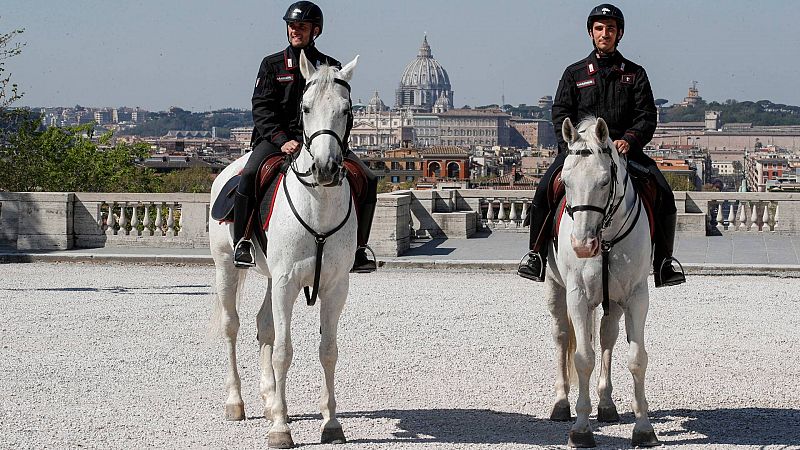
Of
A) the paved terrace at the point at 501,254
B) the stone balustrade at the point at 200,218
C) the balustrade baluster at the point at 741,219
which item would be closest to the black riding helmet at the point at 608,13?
the paved terrace at the point at 501,254

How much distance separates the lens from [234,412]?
9.12m

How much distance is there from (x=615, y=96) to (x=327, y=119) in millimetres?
2254

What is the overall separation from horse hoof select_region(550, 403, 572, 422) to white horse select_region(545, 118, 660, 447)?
0.68m

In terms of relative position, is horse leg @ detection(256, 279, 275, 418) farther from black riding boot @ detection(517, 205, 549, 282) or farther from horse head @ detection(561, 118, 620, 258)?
horse head @ detection(561, 118, 620, 258)

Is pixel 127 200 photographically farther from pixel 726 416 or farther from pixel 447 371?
pixel 726 416

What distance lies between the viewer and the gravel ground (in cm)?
862

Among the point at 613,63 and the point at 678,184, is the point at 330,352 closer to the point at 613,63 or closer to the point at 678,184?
the point at 613,63

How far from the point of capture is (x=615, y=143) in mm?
8562

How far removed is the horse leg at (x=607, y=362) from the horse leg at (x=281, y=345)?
225 cm

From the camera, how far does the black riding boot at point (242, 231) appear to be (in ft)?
29.6

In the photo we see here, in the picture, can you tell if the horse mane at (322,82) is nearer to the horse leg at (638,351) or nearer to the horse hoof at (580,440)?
the horse leg at (638,351)

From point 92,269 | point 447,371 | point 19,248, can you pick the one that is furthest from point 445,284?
point 19,248

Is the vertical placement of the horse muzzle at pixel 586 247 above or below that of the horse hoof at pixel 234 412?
above

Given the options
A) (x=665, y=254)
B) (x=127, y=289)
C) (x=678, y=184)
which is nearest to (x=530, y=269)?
(x=665, y=254)
